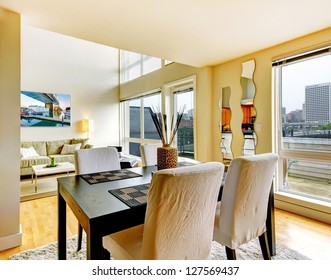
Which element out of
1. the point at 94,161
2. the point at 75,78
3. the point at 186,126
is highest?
the point at 75,78

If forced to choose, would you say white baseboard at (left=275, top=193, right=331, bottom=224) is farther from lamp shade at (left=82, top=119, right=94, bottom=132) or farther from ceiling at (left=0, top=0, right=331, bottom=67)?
lamp shade at (left=82, top=119, right=94, bottom=132)

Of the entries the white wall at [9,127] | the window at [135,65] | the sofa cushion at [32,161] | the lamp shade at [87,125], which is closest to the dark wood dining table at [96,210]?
the white wall at [9,127]

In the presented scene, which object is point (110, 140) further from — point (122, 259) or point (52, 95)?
point (122, 259)

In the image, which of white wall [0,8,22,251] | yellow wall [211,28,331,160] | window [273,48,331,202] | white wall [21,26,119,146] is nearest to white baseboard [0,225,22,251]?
white wall [0,8,22,251]

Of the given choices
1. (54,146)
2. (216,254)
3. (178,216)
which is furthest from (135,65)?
(178,216)

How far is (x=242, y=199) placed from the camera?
1.31 m

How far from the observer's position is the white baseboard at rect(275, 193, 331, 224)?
7.62 ft

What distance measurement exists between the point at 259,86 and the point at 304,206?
5.38 feet

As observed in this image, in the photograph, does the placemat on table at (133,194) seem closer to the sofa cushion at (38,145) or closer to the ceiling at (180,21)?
the ceiling at (180,21)

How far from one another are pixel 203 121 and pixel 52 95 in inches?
160

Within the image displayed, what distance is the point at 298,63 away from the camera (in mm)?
2605

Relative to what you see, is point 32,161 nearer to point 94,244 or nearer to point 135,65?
point 135,65

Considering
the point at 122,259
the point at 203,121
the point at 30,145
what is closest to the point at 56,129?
the point at 30,145

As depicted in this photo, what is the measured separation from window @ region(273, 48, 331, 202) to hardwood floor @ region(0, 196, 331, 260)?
→ 1.49 ft
